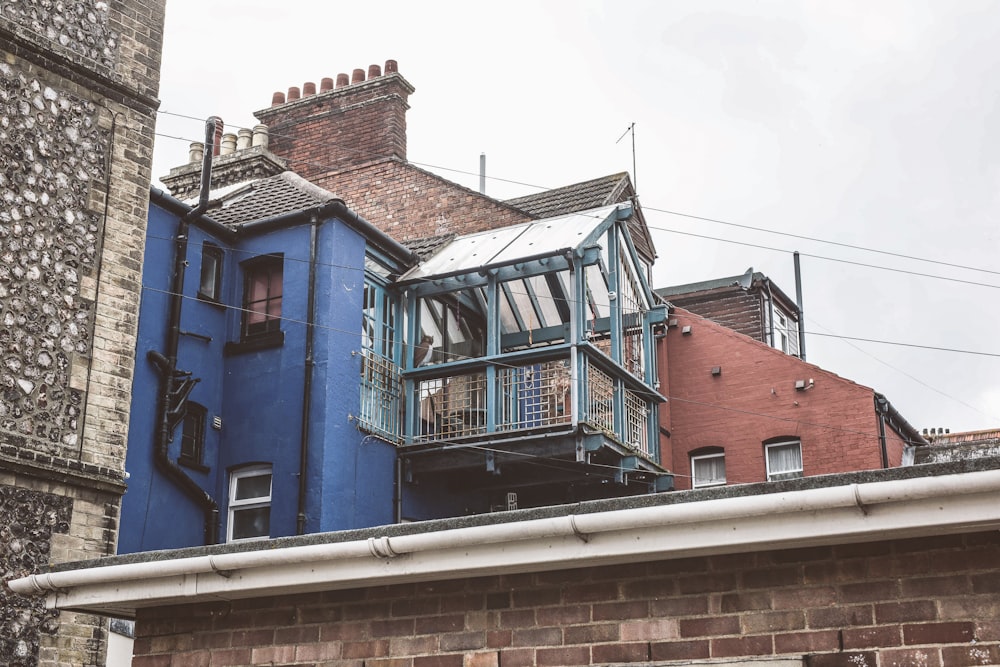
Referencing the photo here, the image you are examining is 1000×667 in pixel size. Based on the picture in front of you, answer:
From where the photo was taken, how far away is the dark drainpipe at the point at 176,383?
1588cm

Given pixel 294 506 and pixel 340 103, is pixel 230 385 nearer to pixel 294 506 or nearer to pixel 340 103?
pixel 294 506

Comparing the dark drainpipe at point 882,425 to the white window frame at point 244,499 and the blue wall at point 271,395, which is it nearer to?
the blue wall at point 271,395

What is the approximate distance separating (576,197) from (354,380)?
7149 mm

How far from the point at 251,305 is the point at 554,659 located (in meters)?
13.0

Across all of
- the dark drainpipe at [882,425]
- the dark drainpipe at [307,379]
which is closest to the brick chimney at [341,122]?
the dark drainpipe at [307,379]

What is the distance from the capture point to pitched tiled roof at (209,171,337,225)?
18.2m

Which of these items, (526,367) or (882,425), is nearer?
(526,367)

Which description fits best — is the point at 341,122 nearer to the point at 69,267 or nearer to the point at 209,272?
the point at 209,272

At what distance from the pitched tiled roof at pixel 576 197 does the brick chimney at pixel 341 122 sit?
3014 mm

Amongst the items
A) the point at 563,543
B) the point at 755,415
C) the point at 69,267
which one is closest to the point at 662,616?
the point at 563,543

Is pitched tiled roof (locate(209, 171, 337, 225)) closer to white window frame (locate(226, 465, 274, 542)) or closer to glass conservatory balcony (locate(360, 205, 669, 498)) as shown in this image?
glass conservatory balcony (locate(360, 205, 669, 498))

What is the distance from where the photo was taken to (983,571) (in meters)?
4.96

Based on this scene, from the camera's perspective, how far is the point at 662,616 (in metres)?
5.53

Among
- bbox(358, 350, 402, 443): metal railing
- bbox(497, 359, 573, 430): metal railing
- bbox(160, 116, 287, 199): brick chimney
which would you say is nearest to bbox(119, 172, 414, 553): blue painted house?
bbox(358, 350, 402, 443): metal railing
